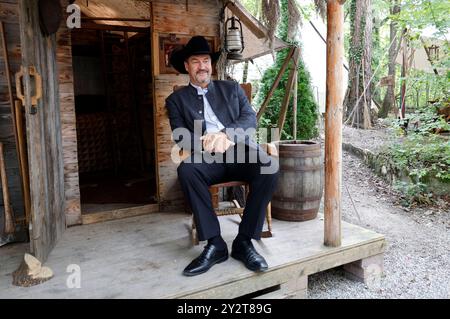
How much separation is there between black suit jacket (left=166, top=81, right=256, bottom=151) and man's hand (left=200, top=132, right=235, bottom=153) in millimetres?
201

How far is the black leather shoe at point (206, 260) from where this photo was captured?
7.32 ft

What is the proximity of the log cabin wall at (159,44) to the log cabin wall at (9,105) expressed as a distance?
3.79 ft

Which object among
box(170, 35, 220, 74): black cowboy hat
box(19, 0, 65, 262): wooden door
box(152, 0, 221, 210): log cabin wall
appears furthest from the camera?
box(152, 0, 221, 210): log cabin wall

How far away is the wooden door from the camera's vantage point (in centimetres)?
219

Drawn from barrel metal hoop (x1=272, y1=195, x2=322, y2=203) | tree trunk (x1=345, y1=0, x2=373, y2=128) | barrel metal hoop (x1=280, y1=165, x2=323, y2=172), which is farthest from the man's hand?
tree trunk (x1=345, y1=0, x2=373, y2=128)

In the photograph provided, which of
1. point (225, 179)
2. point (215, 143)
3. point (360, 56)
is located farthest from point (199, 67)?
point (360, 56)

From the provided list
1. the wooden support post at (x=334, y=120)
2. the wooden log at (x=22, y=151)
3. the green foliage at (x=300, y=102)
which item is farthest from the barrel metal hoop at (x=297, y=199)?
the green foliage at (x=300, y=102)

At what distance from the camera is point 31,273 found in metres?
2.18

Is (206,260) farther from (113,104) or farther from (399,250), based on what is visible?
(113,104)

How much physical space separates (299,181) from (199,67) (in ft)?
4.18

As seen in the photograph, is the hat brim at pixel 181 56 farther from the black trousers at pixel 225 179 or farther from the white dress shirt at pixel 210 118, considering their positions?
the black trousers at pixel 225 179

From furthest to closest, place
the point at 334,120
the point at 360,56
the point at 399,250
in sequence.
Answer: the point at 360,56 → the point at 399,250 → the point at 334,120

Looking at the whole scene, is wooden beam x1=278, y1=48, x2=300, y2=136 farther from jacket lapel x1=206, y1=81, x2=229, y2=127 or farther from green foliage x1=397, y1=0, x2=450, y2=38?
green foliage x1=397, y1=0, x2=450, y2=38
